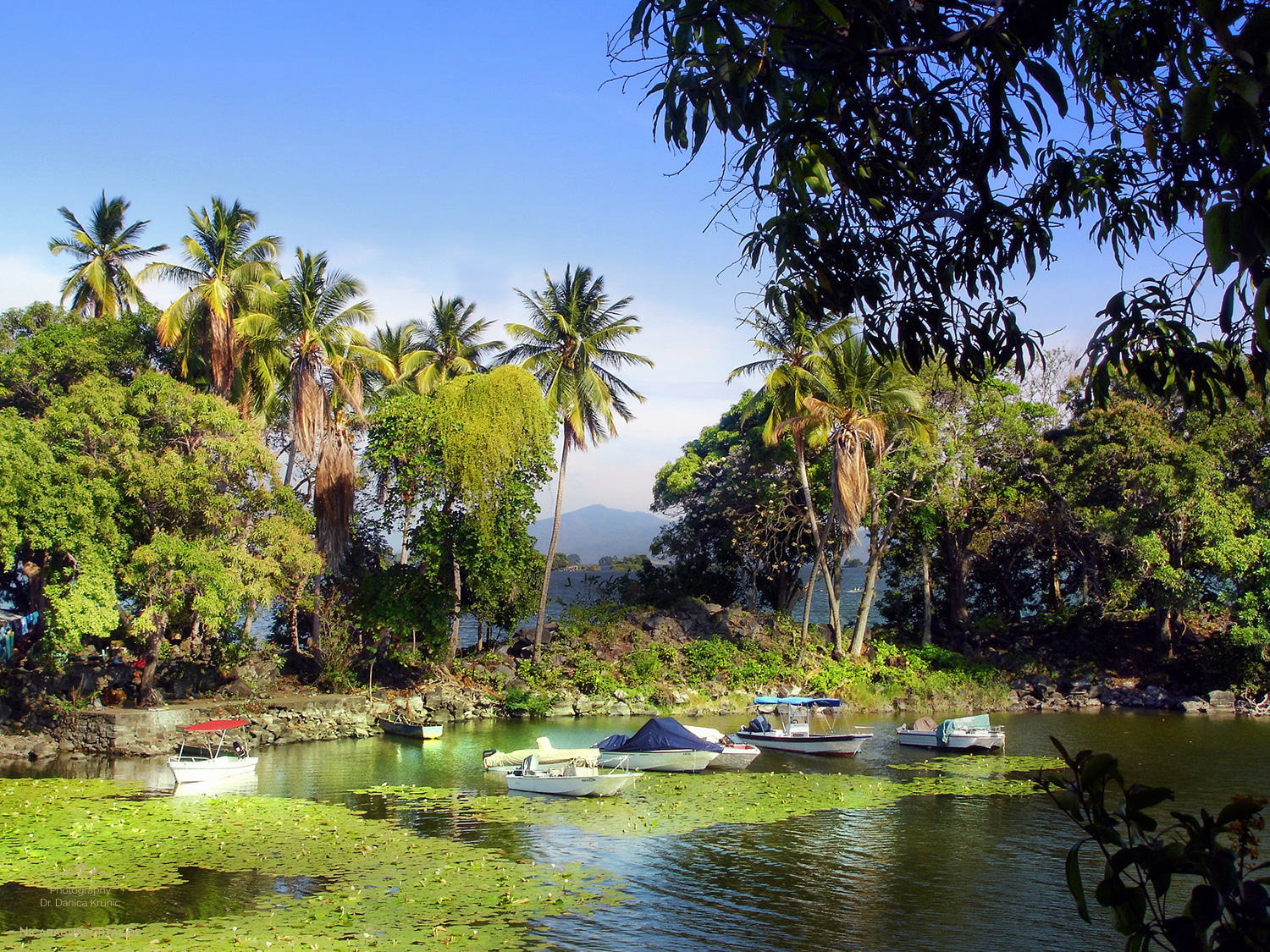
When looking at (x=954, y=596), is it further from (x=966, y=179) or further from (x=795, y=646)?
(x=966, y=179)

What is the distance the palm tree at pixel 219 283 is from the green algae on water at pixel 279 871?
595 inches

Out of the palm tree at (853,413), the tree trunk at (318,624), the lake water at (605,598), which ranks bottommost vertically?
the tree trunk at (318,624)

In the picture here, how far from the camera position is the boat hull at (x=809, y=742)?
24.5 m

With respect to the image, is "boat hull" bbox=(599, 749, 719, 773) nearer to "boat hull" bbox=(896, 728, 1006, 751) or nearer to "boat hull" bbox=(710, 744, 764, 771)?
"boat hull" bbox=(710, 744, 764, 771)

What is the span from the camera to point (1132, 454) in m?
32.5

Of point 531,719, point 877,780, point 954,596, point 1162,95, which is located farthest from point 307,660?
point 1162,95

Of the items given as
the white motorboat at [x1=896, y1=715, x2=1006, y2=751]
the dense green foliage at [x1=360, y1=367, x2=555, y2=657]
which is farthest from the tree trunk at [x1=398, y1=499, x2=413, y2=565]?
the white motorboat at [x1=896, y1=715, x2=1006, y2=751]

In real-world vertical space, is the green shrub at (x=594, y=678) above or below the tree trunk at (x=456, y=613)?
below

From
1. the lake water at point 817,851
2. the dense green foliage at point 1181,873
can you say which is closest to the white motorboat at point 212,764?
the lake water at point 817,851

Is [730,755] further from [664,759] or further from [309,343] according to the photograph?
[309,343]

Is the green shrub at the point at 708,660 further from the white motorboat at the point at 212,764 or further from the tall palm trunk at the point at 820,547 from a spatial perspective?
the white motorboat at the point at 212,764

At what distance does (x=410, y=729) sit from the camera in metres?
27.5

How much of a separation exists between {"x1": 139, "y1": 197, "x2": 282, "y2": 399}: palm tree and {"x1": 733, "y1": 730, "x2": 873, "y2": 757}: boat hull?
20255 millimetres

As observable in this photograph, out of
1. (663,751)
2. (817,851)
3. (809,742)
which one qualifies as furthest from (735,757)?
(817,851)
